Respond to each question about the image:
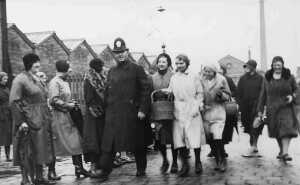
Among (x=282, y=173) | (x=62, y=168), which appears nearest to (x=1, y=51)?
(x=62, y=168)

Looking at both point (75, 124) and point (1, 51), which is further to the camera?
point (1, 51)

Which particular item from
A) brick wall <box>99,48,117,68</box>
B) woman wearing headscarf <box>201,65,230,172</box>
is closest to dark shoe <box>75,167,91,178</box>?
woman wearing headscarf <box>201,65,230,172</box>

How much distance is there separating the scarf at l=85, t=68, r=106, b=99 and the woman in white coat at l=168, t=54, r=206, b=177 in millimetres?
1201

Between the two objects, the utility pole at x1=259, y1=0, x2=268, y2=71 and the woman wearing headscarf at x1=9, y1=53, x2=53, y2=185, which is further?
the utility pole at x1=259, y1=0, x2=268, y2=71

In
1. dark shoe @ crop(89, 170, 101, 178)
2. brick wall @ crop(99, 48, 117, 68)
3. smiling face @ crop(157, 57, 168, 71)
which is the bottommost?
dark shoe @ crop(89, 170, 101, 178)

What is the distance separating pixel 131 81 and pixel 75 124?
1.17m

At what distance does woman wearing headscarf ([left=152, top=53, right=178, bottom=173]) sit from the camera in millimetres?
8758

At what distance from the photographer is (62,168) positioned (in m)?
10.4

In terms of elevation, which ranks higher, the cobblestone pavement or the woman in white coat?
the woman in white coat

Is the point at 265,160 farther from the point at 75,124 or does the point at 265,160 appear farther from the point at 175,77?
the point at 75,124

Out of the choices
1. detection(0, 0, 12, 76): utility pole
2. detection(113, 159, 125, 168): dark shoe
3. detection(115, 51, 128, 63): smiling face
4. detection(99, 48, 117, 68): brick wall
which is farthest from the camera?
detection(99, 48, 117, 68): brick wall

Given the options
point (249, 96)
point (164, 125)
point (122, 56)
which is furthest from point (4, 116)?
point (249, 96)

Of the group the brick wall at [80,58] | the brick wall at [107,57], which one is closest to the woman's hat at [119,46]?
the brick wall at [80,58]

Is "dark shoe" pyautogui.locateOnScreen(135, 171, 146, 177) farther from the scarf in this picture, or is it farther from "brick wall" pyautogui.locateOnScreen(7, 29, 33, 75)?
"brick wall" pyautogui.locateOnScreen(7, 29, 33, 75)
